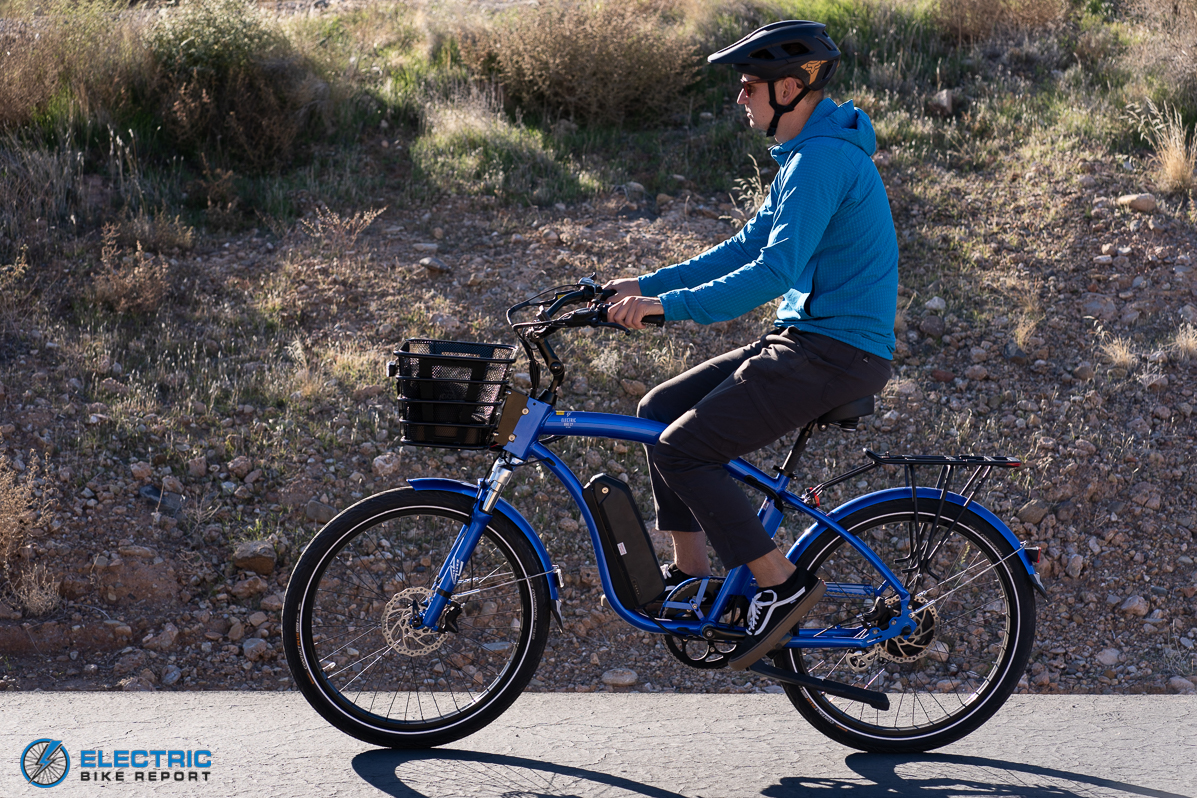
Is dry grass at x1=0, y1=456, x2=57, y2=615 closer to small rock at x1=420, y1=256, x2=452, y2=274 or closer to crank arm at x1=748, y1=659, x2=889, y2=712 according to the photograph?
small rock at x1=420, y1=256, x2=452, y2=274

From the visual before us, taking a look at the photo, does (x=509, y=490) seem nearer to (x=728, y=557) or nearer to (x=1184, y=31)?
(x=728, y=557)

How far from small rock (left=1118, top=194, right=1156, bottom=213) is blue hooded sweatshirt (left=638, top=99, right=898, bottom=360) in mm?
5715

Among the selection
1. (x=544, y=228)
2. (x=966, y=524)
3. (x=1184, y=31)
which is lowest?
(x=544, y=228)

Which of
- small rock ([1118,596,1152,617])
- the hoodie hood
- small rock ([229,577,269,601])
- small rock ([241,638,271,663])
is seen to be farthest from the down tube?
small rock ([1118,596,1152,617])

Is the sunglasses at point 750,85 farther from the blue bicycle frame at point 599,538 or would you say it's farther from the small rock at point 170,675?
the small rock at point 170,675

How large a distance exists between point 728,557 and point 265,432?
3.60 meters

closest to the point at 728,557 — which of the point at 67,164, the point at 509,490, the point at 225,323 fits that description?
the point at 509,490

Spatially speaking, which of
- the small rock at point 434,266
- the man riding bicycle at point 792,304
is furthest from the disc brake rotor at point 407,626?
the small rock at point 434,266

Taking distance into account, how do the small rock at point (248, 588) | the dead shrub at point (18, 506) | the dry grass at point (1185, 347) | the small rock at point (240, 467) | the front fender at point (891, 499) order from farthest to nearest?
the dry grass at point (1185, 347) < the small rock at point (240, 467) < the small rock at point (248, 588) < the dead shrub at point (18, 506) < the front fender at point (891, 499)

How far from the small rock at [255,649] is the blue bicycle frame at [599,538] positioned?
1.69 meters

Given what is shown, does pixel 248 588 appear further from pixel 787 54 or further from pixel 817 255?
pixel 787 54

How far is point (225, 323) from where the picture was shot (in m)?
7.36

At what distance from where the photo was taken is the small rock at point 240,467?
5.93 m

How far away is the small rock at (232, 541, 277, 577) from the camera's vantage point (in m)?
5.42
